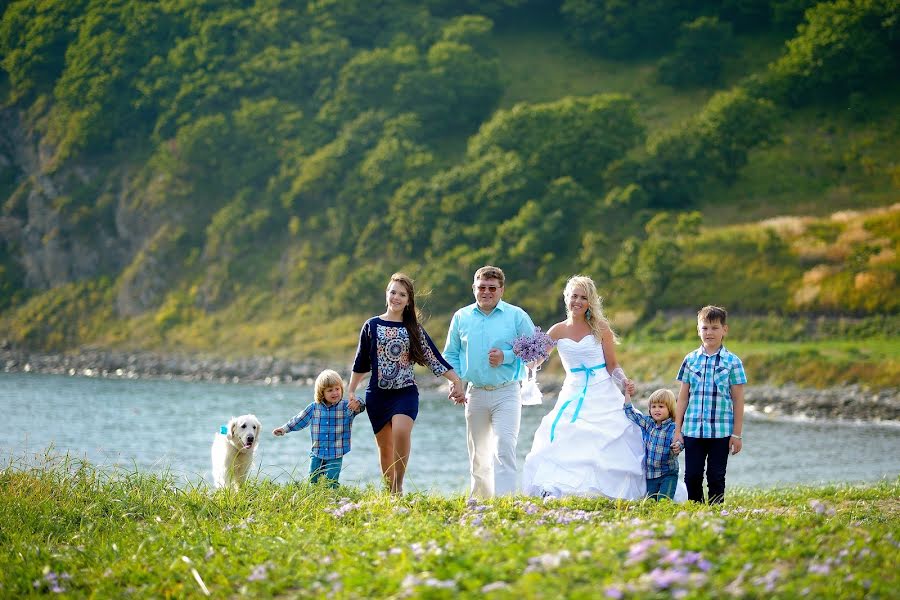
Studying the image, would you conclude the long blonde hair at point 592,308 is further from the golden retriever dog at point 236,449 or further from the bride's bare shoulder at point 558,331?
the golden retriever dog at point 236,449

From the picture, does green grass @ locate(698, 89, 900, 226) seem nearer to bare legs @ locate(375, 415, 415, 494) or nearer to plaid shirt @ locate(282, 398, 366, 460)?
plaid shirt @ locate(282, 398, 366, 460)

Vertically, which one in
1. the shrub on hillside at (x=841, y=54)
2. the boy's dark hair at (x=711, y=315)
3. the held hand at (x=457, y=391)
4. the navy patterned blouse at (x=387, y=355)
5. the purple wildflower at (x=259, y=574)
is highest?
the shrub on hillside at (x=841, y=54)

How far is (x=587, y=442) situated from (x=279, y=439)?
25396 millimetres

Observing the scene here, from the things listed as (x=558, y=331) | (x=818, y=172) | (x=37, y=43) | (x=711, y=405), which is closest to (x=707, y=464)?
(x=711, y=405)

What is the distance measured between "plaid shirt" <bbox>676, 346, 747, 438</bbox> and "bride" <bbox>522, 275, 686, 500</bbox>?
40.1 inches

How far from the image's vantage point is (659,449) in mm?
11500

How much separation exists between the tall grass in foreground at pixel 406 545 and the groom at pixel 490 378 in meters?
0.76

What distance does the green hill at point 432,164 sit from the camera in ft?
191

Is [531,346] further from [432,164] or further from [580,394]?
[432,164]

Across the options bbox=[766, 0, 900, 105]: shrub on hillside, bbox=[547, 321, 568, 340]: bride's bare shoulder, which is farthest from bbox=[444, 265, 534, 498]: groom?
bbox=[766, 0, 900, 105]: shrub on hillside

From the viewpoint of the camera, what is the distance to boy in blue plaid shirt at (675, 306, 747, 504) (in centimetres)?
1062

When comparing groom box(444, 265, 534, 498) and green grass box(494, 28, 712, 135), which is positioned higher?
green grass box(494, 28, 712, 135)

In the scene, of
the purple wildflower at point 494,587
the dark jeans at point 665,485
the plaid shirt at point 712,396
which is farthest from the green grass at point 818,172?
the purple wildflower at point 494,587

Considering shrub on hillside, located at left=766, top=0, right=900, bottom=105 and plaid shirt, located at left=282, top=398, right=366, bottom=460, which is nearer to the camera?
plaid shirt, located at left=282, top=398, right=366, bottom=460
